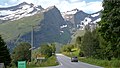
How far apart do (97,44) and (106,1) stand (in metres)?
55.7

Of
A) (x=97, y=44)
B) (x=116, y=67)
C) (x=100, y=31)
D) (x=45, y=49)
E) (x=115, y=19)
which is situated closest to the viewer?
(x=115, y=19)

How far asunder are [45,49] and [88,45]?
50874 millimetres

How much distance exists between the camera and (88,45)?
309 feet

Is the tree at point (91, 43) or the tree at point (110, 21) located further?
the tree at point (91, 43)

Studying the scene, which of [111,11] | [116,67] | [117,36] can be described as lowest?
[116,67]

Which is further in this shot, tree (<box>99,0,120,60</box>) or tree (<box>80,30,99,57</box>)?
tree (<box>80,30,99,57</box>)

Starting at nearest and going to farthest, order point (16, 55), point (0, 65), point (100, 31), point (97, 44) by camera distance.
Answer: point (0, 65)
point (100, 31)
point (97, 44)
point (16, 55)

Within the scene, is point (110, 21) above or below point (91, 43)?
above

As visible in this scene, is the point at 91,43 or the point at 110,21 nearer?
the point at 110,21

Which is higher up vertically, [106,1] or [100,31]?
[106,1]

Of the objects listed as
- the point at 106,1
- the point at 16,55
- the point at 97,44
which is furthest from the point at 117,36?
the point at 16,55

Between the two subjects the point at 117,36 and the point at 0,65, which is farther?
the point at 117,36

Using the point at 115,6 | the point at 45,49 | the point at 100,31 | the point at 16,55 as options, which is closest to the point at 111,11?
the point at 115,6

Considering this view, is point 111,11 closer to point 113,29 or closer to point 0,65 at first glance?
point 113,29
